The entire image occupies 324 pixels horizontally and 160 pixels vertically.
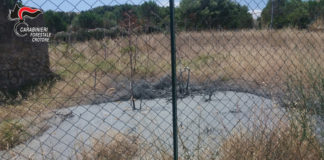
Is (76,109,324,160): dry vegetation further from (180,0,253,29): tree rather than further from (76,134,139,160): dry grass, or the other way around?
(180,0,253,29): tree

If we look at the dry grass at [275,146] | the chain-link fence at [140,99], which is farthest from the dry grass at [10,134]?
the dry grass at [275,146]

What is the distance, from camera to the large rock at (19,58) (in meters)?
5.06

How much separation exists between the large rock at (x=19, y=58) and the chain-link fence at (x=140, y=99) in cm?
2

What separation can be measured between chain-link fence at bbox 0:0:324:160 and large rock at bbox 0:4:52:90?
0.06 feet

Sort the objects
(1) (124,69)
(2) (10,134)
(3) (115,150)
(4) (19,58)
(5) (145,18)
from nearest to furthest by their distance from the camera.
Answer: (3) (115,150) → (2) (10,134) → (1) (124,69) → (5) (145,18) → (4) (19,58)

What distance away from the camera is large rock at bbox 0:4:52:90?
5.06 meters

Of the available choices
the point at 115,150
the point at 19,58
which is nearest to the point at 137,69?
the point at 19,58

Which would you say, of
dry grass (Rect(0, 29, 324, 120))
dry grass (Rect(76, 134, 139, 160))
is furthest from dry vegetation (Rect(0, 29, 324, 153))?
dry grass (Rect(76, 134, 139, 160))

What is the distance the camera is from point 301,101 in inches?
93.6

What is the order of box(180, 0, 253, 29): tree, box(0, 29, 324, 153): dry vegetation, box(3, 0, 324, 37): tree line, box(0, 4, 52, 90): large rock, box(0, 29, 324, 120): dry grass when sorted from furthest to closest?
box(0, 4, 52, 90): large rock
box(180, 0, 253, 29): tree
box(0, 29, 324, 120): dry grass
box(0, 29, 324, 153): dry vegetation
box(3, 0, 324, 37): tree line

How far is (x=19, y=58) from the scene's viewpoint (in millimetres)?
5418

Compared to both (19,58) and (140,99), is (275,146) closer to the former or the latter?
(140,99)

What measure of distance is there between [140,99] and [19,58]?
2812 mm

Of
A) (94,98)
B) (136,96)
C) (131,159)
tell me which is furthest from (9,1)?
(131,159)
